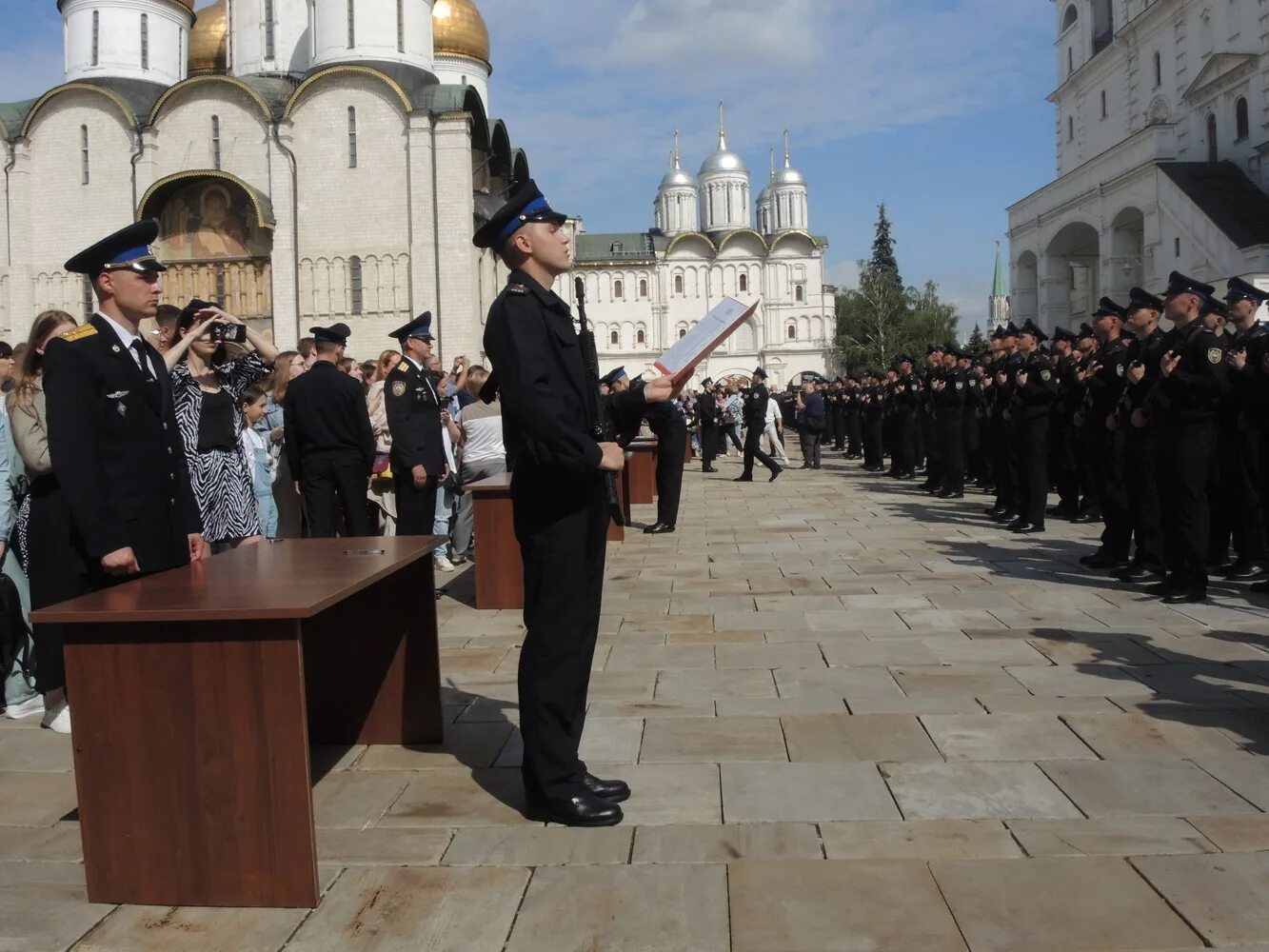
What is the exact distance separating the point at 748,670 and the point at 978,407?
902 centimetres

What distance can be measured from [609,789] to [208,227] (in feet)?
129

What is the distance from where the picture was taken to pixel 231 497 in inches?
223

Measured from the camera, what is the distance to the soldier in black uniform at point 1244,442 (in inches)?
315

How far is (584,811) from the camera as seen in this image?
145 inches

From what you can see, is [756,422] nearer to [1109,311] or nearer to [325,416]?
[1109,311]

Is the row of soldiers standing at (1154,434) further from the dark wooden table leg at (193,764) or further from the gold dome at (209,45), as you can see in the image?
the gold dome at (209,45)

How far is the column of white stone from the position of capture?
38.2 metres

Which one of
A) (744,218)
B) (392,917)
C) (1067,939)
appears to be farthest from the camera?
(744,218)

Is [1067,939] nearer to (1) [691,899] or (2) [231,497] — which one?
(1) [691,899]

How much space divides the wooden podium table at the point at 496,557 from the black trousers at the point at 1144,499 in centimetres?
429

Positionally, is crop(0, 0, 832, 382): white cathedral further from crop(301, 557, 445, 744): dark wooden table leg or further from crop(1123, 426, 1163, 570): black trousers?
crop(301, 557, 445, 744): dark wooden table leg

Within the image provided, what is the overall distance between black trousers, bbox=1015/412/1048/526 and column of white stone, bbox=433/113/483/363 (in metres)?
28.8

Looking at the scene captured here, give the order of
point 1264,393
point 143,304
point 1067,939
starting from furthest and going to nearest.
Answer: point 1264,393 → point 143,304 → point 1067,939

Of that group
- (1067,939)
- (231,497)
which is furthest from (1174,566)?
(231,497)
